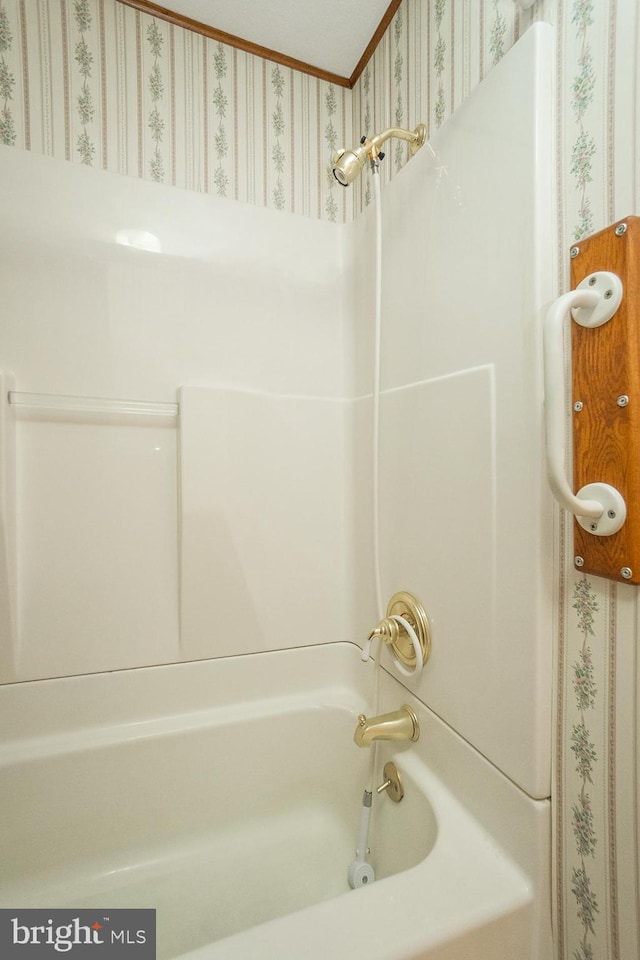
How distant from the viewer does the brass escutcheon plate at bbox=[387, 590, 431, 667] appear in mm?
939

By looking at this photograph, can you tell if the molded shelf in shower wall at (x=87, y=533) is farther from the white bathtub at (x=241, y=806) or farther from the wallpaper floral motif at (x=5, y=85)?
the wallpaper floral motif at (x=5, y=85)

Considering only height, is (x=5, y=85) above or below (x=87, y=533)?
above

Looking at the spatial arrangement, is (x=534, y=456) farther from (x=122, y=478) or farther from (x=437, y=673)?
(x=122, y=478)

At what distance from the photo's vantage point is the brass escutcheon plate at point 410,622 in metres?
0.94

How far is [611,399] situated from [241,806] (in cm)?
130

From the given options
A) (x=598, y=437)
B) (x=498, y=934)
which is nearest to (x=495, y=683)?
(x=498, y=934)

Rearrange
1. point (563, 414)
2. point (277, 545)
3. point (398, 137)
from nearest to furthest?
point (563, 414) < point (398, 137) < point (277, 545)

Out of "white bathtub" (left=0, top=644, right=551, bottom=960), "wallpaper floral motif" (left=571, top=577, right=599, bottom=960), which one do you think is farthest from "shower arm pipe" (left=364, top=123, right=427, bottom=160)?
"white bathtub" (left=0, top=644, right=551, bottom=960)

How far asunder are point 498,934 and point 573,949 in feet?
0.41

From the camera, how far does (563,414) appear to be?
574 millimetres

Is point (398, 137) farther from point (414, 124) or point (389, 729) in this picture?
point (389, 729)

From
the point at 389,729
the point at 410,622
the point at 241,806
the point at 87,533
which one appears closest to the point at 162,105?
the point at 87,533

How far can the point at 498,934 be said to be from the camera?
646 millimetres
